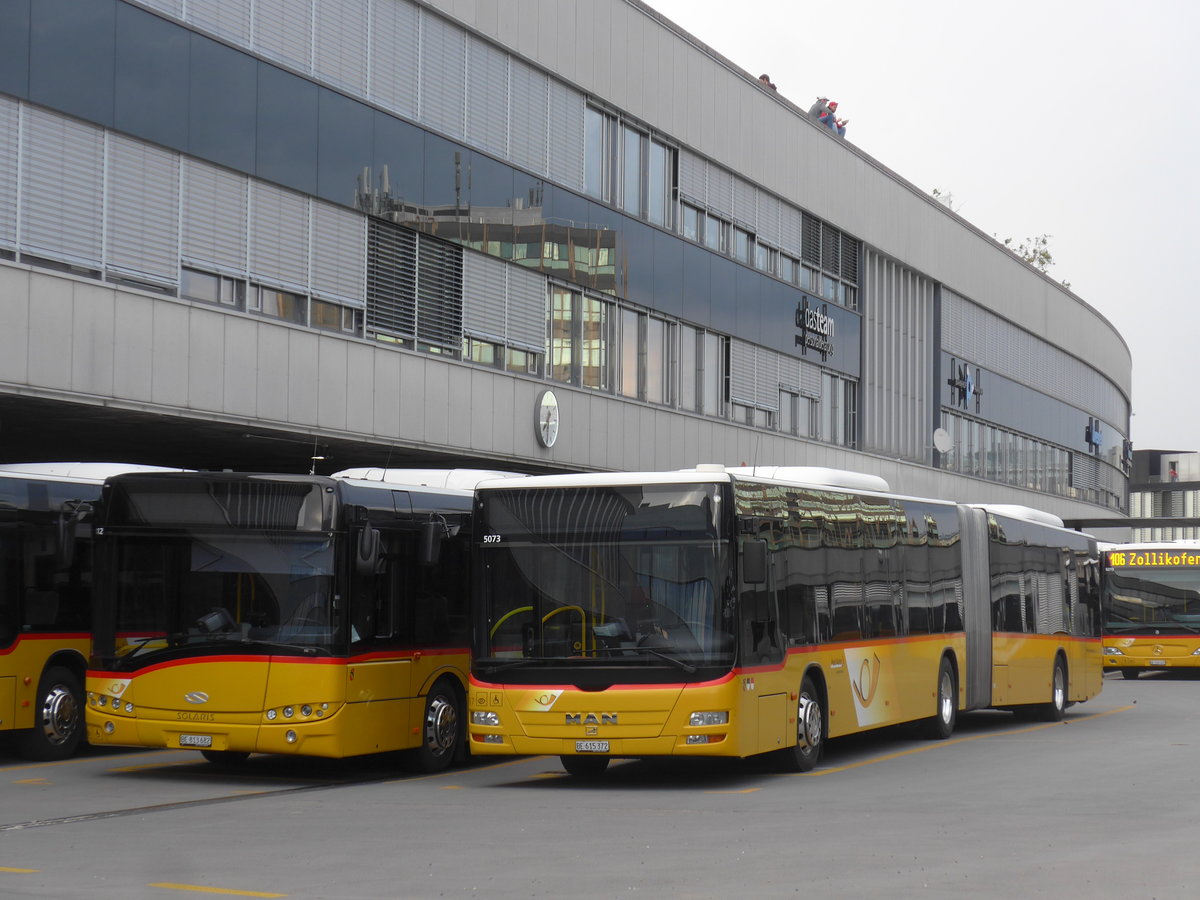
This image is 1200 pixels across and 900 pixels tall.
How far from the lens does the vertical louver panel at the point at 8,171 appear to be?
20391mm

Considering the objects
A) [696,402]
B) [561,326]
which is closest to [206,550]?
[561,326]

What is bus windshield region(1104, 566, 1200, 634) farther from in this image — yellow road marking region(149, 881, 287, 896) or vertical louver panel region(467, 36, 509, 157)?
yellow road marking region(149, 881, 287, 896)

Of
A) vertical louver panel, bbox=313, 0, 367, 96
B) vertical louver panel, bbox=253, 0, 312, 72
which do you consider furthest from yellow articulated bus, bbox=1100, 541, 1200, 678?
vertical louver panel, bbox=253, 0, 312, 72

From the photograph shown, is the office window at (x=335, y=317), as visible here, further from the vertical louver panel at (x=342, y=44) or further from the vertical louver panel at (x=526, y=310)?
the vertical louver panel at (x=526, y=310)

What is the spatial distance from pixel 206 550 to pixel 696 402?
21.9 metres

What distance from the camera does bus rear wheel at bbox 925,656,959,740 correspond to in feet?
69.5

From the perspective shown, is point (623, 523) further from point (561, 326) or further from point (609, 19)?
point (609, 19)

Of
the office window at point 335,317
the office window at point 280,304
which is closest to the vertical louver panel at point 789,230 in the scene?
the office window at point 335,317

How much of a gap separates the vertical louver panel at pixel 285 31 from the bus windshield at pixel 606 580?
36.6 feet

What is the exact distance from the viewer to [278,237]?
80.9 ft

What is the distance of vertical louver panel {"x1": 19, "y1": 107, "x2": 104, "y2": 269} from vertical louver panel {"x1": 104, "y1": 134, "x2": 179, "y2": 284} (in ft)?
0.76

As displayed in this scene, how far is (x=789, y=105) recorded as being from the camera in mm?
40875

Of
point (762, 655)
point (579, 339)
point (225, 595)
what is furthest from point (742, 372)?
point (225, 595)

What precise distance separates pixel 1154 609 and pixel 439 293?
1727 cm
